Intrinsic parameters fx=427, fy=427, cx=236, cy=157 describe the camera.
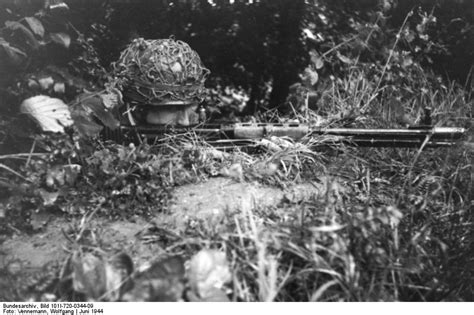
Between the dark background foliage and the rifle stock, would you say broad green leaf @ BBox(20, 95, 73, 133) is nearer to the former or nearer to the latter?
the rifle stock

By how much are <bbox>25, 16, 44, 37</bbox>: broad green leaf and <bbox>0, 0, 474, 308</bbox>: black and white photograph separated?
0.04 ft

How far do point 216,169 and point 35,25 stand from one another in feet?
4.05

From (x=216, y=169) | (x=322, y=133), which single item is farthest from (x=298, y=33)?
(x=216, y=169)

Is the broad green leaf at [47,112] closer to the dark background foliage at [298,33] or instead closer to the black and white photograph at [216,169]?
the black and white photograph at [216,169]

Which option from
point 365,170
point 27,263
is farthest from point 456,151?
point 27,263

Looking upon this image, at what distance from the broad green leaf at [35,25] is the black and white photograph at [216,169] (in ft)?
0.04

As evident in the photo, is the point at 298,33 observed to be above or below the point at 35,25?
below

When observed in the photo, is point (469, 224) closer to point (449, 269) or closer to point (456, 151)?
point (449, 269)

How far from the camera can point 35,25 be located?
7.09 feet

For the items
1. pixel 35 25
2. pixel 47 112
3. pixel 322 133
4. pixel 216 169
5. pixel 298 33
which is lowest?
pixel 216 169

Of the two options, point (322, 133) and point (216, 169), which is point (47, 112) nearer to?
point (216, 169)

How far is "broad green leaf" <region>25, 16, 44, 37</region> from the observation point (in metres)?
2.15

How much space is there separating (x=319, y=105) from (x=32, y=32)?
7.26ft

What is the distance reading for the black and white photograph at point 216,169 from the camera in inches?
63.6
